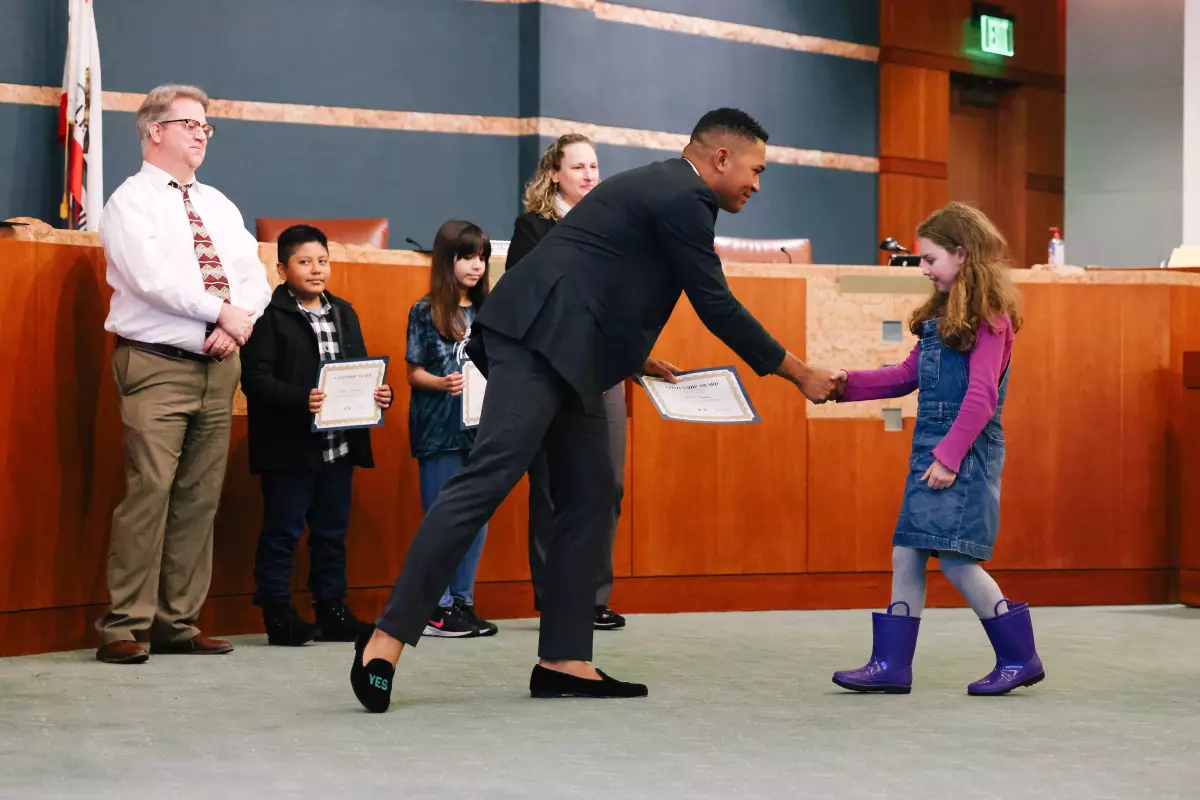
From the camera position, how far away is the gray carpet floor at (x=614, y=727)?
2549 mm

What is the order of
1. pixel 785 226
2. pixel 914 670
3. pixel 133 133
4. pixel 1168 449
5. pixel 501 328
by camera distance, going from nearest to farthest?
1. pixel 501 328
2. pixel 914 670
3. pixel 1168 449
4. pixel 133 133
5. pixel 785 226

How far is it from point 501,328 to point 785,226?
6.90 metres

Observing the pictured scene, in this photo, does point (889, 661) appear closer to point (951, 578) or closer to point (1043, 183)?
point (951, 578)


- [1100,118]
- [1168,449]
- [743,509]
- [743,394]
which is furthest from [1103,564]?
[1100,118]

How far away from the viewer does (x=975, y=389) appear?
→ 3.53 m

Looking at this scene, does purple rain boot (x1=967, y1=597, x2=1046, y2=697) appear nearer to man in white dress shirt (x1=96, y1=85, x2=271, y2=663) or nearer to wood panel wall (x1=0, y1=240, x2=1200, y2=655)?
wood panel wall (x1=0, y1=240, x2=1200, y2=655)

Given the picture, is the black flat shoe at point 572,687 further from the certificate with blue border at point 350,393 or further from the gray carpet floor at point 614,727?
the certificate with blue border at point 350,393

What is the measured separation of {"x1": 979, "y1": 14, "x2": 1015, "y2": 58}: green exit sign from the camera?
36.0 feet

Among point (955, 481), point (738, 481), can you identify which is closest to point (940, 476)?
point (955, 481)

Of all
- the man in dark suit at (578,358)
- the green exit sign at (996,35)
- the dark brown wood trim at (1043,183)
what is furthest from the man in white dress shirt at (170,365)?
the dark brown wood trim at (1043,183)

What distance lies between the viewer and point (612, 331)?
3.38 m

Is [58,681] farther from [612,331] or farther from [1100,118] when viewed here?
[1100,118]

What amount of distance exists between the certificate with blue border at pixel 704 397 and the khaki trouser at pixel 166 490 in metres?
1.24

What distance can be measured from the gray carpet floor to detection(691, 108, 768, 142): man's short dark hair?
1.30m
